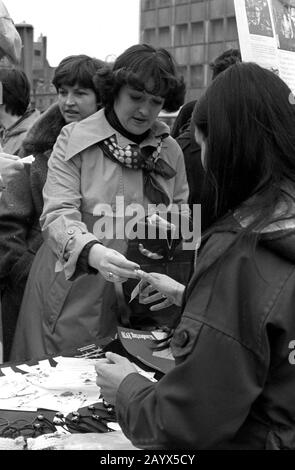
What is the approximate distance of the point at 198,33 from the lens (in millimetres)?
37219

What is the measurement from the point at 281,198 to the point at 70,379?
2.91ft

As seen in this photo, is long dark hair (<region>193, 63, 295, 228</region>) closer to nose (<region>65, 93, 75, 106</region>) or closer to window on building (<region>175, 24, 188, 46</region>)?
nose (<region>65, 93, 75, 106</region>)

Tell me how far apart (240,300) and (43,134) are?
5.42 feet

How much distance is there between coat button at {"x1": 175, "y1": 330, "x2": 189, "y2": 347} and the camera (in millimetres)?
1018

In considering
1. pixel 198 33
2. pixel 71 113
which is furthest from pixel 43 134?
pixel 198 33

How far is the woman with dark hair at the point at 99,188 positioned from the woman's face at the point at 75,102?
400mm

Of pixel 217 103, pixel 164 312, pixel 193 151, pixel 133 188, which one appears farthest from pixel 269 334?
pixel 193 151

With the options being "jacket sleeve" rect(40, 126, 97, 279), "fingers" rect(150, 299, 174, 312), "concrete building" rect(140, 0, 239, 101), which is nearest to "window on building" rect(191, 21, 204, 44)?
"concrete building" rect(140, 0, 239, 101)

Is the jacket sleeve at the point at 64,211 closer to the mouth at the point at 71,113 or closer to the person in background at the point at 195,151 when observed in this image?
the mouth at the point at 71,113

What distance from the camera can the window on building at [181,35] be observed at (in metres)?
37.4

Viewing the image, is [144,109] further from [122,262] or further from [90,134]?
[122,262]

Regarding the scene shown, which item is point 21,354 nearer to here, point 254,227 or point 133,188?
point 133,188
